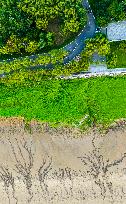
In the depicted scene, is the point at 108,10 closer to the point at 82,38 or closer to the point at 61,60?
the point at 82,38

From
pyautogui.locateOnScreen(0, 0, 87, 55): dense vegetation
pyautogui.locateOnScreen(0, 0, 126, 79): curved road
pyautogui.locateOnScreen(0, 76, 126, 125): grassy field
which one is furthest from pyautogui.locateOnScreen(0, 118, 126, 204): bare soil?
pyautogui.locateOnScreen(0, 0, 87, 55): dense vegetation

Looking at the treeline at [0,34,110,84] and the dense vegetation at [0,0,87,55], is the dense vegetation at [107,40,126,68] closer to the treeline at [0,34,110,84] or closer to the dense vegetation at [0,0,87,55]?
the treeline at [0,34,110,84]

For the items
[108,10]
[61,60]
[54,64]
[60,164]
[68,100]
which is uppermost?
[108,10]

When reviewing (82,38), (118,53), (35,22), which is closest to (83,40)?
(82,38)

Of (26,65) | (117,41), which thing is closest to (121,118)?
(117,41)

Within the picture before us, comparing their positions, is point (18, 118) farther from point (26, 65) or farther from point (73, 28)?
point (73, 28)
